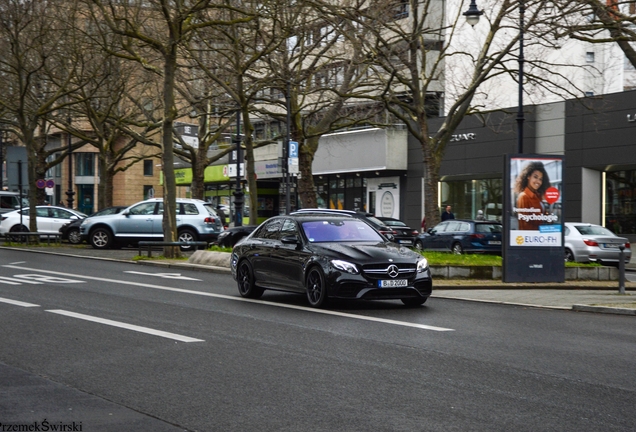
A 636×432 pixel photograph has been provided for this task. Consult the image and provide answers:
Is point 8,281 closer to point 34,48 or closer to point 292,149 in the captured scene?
point 292,149

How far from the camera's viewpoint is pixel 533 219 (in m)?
19.8

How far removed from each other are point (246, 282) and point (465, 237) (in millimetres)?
15992

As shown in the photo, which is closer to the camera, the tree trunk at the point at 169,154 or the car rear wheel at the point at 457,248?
the tree trunk at the point at 169,154

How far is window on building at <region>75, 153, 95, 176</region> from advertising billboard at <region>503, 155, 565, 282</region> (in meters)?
71.8

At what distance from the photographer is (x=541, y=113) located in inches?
1618

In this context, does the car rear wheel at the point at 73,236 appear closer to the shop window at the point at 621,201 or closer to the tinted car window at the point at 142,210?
the tinted car window at the point at 142,210

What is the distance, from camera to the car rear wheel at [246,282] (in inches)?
651

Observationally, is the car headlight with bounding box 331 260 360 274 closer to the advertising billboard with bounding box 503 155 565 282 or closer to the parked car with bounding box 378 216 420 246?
the advertising billboard with bounding box 503 155 565 282

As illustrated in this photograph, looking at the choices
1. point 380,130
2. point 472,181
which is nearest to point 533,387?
point 472,181

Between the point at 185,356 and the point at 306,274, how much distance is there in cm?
557

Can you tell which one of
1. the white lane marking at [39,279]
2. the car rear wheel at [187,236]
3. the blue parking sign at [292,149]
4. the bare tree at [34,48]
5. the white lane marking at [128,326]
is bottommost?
the white lane marking at [128,326]

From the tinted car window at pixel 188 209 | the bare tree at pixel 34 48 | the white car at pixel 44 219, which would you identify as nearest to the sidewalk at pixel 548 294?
the tinted car window at pixel 188 209

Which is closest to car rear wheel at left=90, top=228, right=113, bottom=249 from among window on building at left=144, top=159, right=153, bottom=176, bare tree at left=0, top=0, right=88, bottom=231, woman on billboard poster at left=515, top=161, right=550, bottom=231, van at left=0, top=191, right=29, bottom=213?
bare tree at left=0, top=0, right=88, bottom=231

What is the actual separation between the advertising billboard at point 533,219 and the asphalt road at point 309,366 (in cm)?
433
